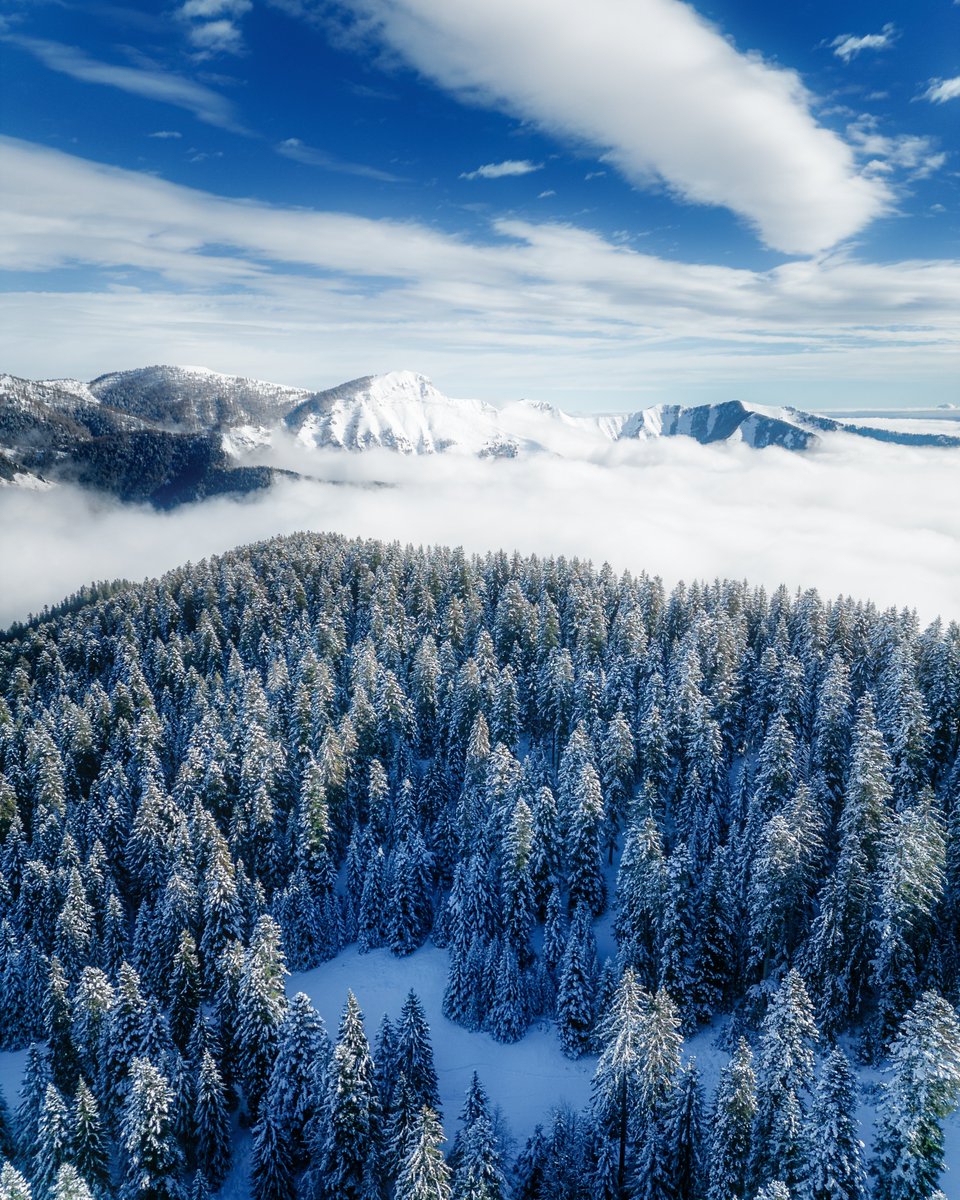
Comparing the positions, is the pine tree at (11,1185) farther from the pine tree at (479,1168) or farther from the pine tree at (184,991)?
the pine tree at (184,991)

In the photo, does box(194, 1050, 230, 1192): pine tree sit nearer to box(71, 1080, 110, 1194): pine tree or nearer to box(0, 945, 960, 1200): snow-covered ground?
box(0, 945, 960, 1200): snow-covered ground

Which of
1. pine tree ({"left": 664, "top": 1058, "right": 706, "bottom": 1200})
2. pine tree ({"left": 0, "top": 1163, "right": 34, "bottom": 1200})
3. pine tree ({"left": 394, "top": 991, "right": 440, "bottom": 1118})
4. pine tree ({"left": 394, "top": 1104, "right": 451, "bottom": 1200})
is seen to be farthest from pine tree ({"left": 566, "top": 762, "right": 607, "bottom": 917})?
pine tree ({"left": 0, "top": 1163, "right": 34, "bottom": 1200})

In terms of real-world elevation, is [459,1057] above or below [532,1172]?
below

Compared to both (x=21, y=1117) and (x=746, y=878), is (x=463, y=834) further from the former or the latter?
(x=21, y=1117)

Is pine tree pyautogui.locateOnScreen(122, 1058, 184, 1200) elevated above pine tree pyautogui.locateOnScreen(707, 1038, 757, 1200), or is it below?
below

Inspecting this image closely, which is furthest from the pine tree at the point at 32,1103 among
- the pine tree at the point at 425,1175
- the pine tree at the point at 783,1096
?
the pine tree at the point at 783,1096

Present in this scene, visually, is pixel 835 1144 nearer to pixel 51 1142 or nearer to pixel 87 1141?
pixel 87 1141

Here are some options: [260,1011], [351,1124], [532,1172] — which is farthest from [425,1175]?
[260,1011]
